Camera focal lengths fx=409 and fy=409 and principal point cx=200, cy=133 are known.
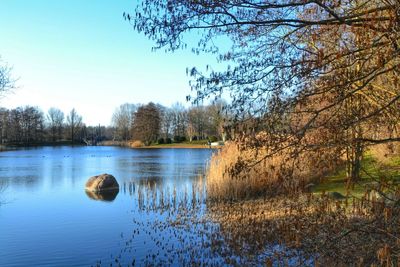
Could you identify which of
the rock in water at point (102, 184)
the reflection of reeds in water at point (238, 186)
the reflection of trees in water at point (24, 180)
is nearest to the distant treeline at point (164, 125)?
the reflection of trees in water at point (24, 180)

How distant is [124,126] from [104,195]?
6926 cm

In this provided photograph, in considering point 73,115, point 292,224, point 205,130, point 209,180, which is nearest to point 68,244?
point 292,224

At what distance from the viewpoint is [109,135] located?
338ft

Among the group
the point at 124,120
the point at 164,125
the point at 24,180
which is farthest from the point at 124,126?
the point at 24,180

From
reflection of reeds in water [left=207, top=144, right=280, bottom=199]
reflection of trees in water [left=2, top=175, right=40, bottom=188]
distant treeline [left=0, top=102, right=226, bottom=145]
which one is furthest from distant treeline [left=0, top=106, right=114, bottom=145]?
reflection of reeds in water [left=207, top=144, right=280, bottom=199]

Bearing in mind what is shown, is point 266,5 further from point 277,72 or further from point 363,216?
point 363,216

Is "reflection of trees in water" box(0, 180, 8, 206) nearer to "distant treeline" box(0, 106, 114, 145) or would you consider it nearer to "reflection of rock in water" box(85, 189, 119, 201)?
"reflection of rock in water" box(85, 189, 119, 201)

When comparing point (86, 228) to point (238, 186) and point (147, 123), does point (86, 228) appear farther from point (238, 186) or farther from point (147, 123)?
point (147, 123)

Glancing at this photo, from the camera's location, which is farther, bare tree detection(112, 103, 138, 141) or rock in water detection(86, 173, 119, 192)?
bare tree detection(112, 103, 138, 141)

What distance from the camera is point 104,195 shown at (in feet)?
50.4

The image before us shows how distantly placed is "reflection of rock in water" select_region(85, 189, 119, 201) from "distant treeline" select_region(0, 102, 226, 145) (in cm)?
4528

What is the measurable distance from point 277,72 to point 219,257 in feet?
14.1

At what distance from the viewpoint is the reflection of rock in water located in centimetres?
1477

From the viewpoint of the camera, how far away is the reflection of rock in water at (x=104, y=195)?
48.5 ft
